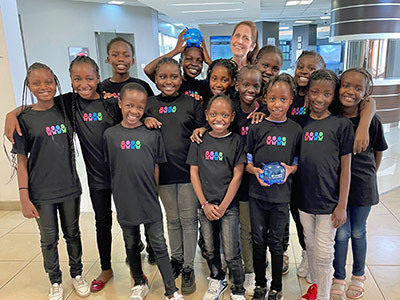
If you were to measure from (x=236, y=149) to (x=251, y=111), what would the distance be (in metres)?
0.24

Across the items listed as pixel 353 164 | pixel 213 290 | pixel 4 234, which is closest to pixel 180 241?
pixel 213 290

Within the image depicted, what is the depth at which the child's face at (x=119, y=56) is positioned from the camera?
200 cm

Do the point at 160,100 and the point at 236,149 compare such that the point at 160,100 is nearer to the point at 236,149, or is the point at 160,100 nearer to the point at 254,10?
the point at 236,149

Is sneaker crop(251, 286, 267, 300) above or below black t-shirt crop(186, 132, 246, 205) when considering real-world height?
below

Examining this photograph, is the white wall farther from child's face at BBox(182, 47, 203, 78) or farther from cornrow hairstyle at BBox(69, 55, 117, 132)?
child's face at BBox(182, 47, 203, 78)

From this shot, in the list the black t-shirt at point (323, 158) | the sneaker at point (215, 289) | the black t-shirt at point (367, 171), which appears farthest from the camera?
the sneaker at point (215, 289)

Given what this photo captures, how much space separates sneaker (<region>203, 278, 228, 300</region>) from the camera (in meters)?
1.90

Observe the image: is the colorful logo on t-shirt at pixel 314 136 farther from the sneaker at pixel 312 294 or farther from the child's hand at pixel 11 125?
the child's hand at pixel 11 125

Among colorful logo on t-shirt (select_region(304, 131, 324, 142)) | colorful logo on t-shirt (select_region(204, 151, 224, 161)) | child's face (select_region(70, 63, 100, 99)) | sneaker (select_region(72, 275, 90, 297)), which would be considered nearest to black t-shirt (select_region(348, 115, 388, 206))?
colorful logo on t-shirt (select_region(304, 131, 324, 142))

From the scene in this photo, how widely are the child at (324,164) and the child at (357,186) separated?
90 millimetres

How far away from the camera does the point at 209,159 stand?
1721mm

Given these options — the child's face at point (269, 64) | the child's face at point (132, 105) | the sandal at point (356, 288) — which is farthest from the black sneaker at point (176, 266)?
the child's face at point (269, 64)

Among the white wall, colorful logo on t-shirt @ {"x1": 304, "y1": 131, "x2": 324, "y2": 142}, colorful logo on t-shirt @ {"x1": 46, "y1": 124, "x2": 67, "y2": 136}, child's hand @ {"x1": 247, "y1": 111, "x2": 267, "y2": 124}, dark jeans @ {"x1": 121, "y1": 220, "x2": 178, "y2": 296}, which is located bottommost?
dark jeans @ {"x1": 121, "y1": 220, "x2": 178, "y2": 296}

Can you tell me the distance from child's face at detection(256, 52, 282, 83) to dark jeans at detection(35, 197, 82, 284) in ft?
4.29
